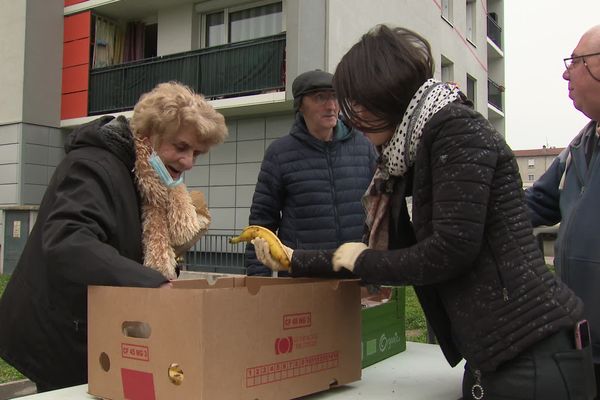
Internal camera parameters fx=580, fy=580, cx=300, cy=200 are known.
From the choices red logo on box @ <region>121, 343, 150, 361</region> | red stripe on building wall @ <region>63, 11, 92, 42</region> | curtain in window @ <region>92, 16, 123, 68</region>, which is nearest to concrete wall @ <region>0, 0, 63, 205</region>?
red stripe on building wall @ <region>63, 11, 92, 42</region>

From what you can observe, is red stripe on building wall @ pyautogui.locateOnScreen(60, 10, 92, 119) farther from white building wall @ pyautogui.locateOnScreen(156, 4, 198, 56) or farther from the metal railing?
the metal railing

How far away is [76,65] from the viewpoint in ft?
33.3

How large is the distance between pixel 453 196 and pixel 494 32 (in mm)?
17172

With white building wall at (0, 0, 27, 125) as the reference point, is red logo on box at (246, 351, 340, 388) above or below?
below

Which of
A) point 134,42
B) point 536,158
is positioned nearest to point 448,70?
point 134,42

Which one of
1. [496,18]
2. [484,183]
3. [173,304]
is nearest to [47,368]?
[173,304]

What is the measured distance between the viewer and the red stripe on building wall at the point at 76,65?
392 inches

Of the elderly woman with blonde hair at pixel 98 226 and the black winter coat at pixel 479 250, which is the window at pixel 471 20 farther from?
the black winter coat at pixel 479 250

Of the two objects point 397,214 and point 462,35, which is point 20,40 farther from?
point 397,214

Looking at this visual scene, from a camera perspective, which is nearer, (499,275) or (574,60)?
(499,275)

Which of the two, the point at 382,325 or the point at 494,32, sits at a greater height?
the point at 494,32

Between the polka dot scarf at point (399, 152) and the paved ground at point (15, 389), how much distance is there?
7.90 feet

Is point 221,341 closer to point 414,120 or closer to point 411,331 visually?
point 414,120

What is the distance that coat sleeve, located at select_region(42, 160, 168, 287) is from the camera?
1.27m
